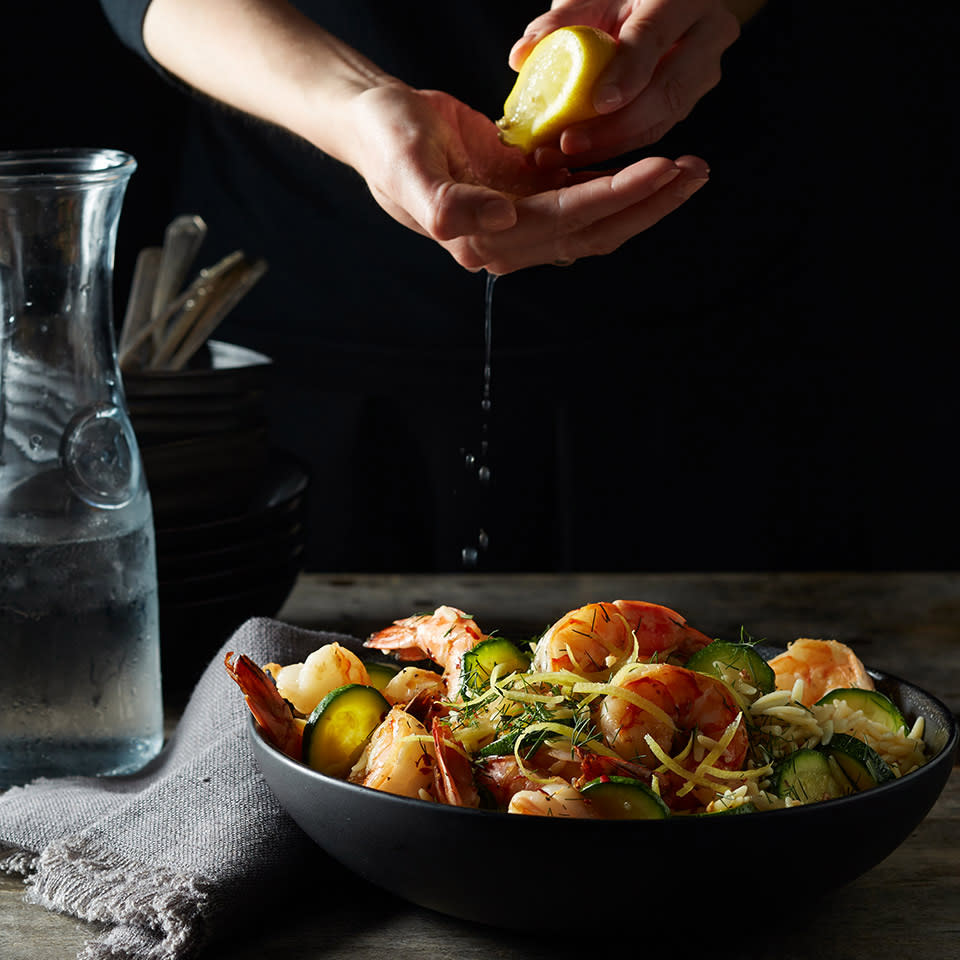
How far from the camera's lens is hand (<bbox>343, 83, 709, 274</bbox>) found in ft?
3.87

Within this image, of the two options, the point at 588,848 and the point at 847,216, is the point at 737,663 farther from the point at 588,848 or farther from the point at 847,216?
the point at 847,216

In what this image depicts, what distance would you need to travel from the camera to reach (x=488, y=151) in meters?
1.43

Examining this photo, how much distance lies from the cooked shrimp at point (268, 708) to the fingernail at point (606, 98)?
668mm

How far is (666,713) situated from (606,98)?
0.66 metres

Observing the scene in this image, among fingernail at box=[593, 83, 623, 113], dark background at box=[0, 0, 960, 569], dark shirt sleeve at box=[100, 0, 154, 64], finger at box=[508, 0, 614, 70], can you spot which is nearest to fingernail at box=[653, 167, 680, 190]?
fingernail at box=[593, 83, 623, 113]

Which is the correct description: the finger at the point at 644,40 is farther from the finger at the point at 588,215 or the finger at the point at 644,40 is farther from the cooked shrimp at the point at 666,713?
the cooked shrimp at the point at 666,713

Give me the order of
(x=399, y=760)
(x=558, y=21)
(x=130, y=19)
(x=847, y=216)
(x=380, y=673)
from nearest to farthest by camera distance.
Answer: (x=399, y=760) < (x=380, y=673) < (x=558, y=21) < (x=130, y=19) < (x=847, y=216)

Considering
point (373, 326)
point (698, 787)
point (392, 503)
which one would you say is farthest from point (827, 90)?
point (698, 787)

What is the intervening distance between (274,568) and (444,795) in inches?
27.1

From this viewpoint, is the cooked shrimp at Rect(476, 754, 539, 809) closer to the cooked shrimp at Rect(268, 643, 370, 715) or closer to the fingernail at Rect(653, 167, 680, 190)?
the cooked shrimp at Rect(268, 643, 370, 715)

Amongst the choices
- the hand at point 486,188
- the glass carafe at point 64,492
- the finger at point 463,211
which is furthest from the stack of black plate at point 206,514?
the finger at point 463,211

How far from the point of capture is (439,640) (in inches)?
44.5

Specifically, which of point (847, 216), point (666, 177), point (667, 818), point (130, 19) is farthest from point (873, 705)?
point (847, 216)

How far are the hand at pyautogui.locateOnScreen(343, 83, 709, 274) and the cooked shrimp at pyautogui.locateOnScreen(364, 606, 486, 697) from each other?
0.36 meters
